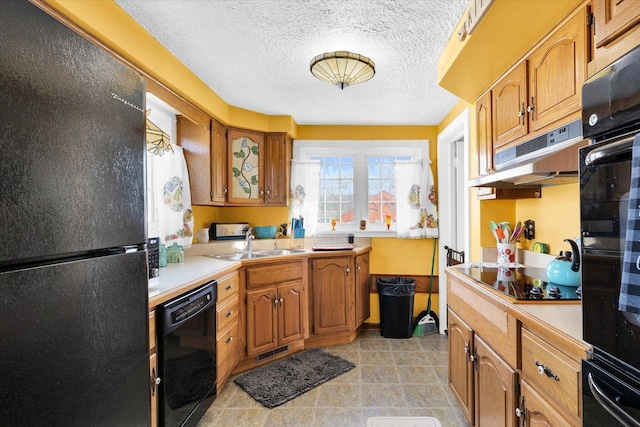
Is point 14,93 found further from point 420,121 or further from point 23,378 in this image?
point 420,121

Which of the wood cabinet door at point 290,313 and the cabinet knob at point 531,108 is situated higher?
the cabinet knob at point 531,108

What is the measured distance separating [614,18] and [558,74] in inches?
19.7

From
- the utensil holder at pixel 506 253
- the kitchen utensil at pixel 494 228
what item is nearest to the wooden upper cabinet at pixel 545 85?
the kitchen utensil at pixel 494 228

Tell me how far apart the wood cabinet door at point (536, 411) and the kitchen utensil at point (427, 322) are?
2.12 metres

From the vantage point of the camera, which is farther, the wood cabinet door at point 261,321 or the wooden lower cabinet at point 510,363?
the wood cabinet door at point 261,321

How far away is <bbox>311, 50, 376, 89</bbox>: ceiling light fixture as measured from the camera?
190 cm

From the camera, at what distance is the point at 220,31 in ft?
5.63

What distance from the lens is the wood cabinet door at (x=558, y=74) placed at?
1.22m

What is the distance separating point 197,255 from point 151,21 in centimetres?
185

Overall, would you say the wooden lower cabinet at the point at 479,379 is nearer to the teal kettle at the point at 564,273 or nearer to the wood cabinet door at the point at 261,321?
the teal kettle at the point at 564,273

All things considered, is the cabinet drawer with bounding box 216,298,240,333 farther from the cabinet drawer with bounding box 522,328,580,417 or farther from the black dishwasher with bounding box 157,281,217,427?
the cabinet drawer with bounding box 522,328,580,417

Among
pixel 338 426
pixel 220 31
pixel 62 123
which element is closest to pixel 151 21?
pixel 220 31

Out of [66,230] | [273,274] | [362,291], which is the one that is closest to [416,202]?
[362,291]

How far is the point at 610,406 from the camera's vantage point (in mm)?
722
